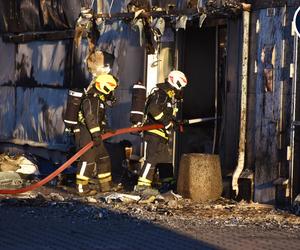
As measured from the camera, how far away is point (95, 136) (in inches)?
468

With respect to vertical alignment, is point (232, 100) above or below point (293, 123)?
above

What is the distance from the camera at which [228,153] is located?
1174 cm

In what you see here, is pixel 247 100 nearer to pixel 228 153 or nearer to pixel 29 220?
pixel 228 153

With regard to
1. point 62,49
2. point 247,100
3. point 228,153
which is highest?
point 62,49

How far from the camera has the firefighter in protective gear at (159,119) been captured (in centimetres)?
1183

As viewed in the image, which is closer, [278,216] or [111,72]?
[278,216]

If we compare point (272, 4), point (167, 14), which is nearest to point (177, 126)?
point (167, 14)

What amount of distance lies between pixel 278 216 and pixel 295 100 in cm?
162

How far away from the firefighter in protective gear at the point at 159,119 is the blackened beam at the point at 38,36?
3658 mm

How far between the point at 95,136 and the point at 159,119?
3.33 ft

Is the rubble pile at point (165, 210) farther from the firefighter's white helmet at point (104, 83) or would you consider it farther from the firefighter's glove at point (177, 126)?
the firefighter's white helmet at point (104, 83)

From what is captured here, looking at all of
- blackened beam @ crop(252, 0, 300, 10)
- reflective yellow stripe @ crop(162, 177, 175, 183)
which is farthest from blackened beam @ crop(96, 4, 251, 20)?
reflective yellow stripe @ crop(162, 177, 175, 183)

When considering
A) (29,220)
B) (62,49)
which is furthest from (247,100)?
(62,49)

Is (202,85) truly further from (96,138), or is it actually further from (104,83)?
(96,138)
